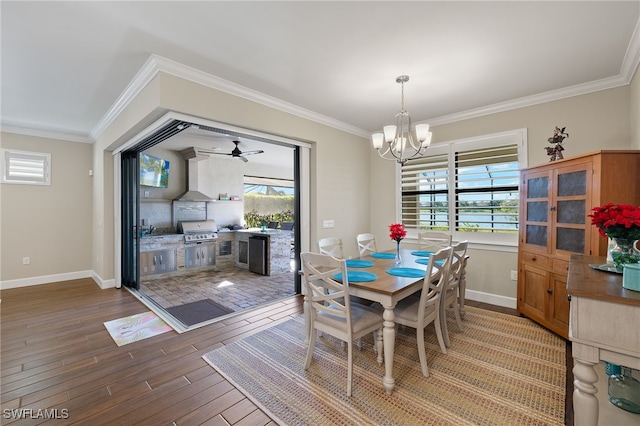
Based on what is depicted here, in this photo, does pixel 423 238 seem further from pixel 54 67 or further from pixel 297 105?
pixel 54 67

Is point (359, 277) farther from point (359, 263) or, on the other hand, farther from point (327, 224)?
point (327, 224)

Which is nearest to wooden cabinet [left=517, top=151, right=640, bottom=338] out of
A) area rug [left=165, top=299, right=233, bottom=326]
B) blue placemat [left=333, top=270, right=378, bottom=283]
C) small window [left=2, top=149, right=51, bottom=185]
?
blue placemat [left=333, top=270, right=378, bottom=283]

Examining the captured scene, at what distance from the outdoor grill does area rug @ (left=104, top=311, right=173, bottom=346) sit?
2.46m

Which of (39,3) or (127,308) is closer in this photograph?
(39,3)

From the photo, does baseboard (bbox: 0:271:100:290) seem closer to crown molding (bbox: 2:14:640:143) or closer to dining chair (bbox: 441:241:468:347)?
crown molding (bbox: 2:14:640:143)

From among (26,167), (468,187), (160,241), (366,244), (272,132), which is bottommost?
(160,241)

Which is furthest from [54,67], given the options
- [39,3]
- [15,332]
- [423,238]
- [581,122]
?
[581,122]

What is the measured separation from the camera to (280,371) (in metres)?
2.24

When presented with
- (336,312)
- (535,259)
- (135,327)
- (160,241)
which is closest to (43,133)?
(160,241)

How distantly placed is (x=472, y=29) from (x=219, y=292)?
4504 mm

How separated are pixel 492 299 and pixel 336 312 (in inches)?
116

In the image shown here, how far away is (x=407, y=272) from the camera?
2441 millimetres

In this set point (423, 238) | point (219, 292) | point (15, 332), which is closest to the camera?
point (15, 332)

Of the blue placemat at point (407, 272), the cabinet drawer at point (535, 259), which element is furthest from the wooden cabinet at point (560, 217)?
the blue placemat at point (407, 272)
